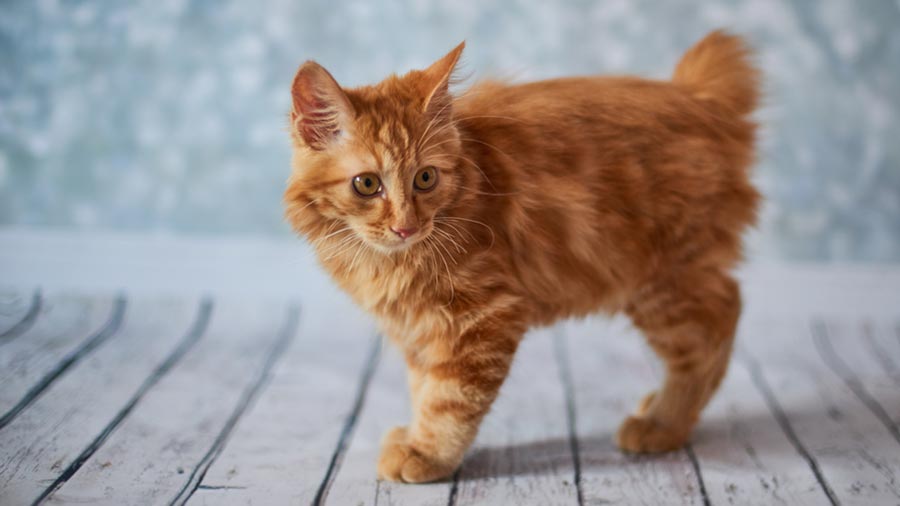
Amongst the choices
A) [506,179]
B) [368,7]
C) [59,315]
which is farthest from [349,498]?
[368,7]

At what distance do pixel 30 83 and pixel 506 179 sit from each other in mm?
1830

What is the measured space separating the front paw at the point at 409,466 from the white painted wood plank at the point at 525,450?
0.18 ft

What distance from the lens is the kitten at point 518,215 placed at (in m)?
1.51

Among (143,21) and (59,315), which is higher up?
(143,21)

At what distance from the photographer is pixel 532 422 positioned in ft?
6.59

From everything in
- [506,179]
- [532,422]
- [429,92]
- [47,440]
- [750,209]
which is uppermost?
[429,92]

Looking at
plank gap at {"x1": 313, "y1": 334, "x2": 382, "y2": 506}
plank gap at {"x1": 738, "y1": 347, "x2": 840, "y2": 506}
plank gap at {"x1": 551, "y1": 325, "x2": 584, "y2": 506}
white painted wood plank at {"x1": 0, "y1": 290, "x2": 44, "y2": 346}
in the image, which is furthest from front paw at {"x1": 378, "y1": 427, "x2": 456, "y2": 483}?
white painted wood plank at {"x1": 0, "y1": 290, "x2": 44, "y2": 346}

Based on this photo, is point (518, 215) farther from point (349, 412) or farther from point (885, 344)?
point (885, 344)

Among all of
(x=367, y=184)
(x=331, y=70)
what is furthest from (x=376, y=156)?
(x=331, y=70)

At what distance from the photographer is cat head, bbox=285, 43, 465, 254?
58.2 inches

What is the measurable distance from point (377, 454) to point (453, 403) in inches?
11.2

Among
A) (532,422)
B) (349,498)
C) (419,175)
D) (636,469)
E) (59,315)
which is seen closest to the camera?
(419,175)

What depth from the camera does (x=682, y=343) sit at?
1829mm

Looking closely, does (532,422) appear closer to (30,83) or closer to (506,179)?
(506,179)
